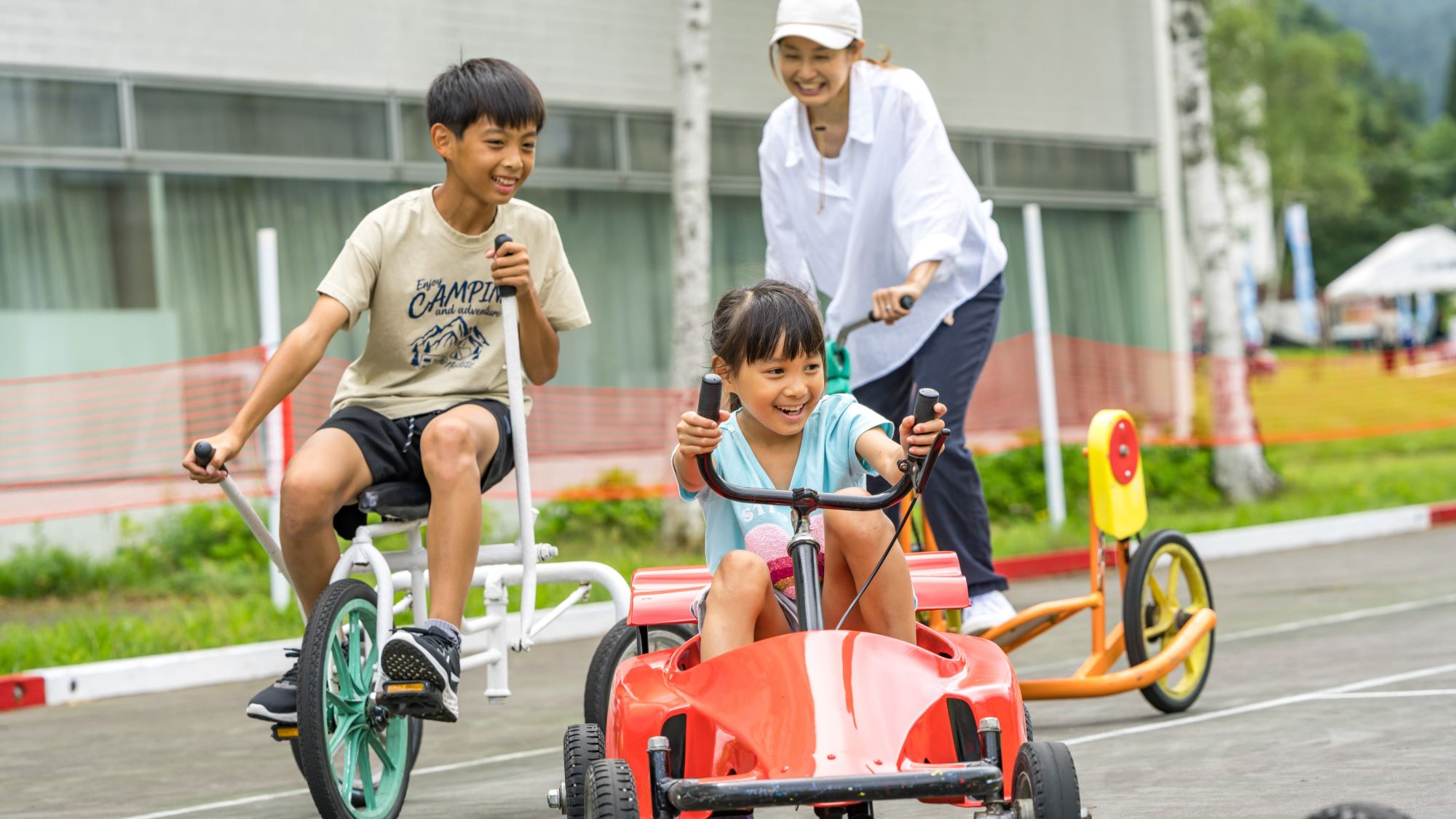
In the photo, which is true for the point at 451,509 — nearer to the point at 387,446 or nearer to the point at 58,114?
the point at 387,446

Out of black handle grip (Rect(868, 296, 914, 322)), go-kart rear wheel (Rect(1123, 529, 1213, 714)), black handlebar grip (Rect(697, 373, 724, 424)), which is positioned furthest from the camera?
go-kart rear wheel (Rect(1123, 529, 1213, 714))

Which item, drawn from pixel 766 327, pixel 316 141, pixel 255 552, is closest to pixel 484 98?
pixel 766 327

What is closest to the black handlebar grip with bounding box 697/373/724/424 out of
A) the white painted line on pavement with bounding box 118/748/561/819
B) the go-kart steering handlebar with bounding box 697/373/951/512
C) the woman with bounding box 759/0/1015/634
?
the go-kart steering handlebar with bounding box 697/373/951/512

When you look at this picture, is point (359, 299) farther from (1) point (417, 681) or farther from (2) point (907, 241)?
(2) point (907, 241)

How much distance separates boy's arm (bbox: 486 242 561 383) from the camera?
14.4ft

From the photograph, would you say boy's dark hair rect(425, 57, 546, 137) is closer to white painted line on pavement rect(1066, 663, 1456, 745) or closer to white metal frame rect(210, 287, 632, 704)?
white metal frame rect(210, 287, 632, 704)

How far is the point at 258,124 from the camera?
12.4 meters

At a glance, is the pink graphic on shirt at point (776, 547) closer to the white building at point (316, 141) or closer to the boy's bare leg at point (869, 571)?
the boy's bare leg at point (869, 571)

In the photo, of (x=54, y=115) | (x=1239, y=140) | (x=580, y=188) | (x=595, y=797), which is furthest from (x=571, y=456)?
(x=1239, y=140)

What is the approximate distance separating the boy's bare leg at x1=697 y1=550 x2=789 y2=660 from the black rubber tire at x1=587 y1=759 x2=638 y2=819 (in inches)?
14.8

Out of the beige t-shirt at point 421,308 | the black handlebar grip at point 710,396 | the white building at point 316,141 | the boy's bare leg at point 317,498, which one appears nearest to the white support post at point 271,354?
the white building at point 316,141

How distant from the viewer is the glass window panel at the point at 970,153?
53.7 feet

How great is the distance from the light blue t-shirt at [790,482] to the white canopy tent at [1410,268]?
36.5 metres

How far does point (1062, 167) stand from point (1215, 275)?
10.1 ft
